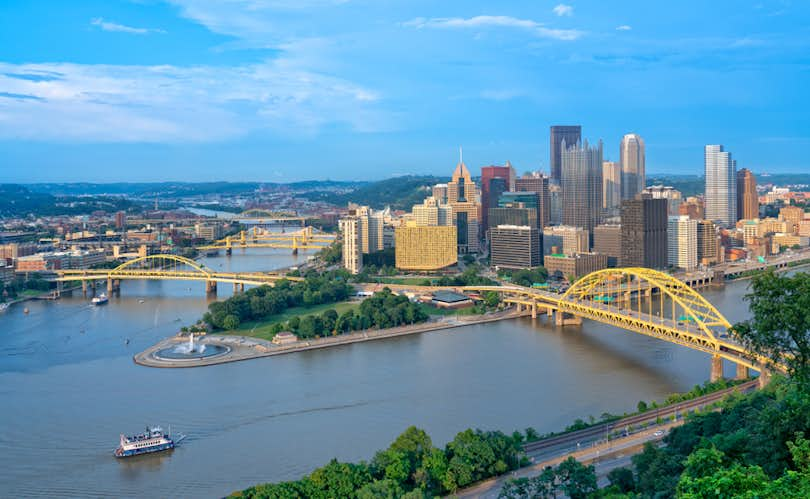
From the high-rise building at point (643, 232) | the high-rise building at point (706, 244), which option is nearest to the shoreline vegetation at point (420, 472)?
the high-rise building at point (643, 232)

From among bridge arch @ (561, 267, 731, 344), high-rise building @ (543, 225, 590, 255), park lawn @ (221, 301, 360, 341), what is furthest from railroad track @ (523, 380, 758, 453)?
high-rise building @ (543, 225, 590, 255)

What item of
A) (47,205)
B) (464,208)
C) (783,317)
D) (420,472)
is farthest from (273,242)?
(783,317)

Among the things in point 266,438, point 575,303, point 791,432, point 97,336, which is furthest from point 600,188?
point 791,432

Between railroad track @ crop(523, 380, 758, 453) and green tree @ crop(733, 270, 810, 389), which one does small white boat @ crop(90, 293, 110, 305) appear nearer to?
railroad track @ crop(523, 380, 758, 453)

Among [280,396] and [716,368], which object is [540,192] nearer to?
[716,368]

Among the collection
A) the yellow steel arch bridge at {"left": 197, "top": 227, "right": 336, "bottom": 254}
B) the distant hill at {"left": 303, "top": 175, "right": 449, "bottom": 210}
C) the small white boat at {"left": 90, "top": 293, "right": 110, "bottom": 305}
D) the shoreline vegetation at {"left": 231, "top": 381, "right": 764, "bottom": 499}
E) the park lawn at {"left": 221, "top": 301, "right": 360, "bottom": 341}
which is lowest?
the shoreline vegetation at {"left": 231, "top": 381, "right": 764, "bottom": 499}
